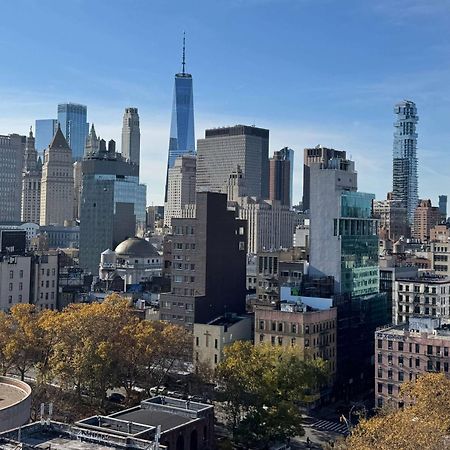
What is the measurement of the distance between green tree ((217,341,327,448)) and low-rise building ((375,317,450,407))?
10.6 m

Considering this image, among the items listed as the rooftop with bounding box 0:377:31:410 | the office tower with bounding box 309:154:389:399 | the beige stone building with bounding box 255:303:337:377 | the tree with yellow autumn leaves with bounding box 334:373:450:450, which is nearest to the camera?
the tree with yellow autumn leaves with bounding box 334:373:450:450

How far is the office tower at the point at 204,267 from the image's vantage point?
134 m

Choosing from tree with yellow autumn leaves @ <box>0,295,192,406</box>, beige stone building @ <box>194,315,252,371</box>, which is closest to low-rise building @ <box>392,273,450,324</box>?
beige stone building @ <box>194,315,252,371</box>

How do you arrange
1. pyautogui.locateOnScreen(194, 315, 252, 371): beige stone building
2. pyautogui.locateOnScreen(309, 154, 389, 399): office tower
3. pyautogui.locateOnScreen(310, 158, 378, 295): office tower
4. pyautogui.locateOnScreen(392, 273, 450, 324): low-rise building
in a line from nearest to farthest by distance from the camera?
1. pyautogui.locateOnScreen(194, 315, 252, 371): beige stone building
2. pyautogui.locateOnScreen(309, 154, 389, 399): office tower
3. pyautogui.locateOnScreen(392, 273, 450, 324): low-rise building
4. pyautogui.locateOnScreen(310, 158, 378, 295): office tower

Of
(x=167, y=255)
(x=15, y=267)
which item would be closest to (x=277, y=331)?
(x=15, y=267)

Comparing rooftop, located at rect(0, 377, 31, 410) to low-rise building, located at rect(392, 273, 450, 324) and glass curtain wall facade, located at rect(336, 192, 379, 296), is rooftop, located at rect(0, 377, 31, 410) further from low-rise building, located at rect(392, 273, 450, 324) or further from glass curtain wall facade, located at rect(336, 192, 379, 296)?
low-rise building, located at rect(392, 273, 450, 324)

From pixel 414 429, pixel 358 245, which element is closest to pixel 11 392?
pixel 414 429

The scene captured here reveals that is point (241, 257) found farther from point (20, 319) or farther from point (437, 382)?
point (437, 382)

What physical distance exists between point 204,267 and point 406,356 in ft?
142

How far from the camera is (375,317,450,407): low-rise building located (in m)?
107

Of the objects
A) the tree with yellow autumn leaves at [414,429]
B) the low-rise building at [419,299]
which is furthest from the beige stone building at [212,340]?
the tree with yellow autumn leaves at [414,429]

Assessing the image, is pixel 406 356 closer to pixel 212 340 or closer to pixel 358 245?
pixel 212 340

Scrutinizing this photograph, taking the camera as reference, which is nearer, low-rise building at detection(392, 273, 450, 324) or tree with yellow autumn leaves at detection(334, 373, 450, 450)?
tree with yellow autumn leaves at detection(334, 373, 450, 450)

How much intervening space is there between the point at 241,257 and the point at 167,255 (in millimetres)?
53681
